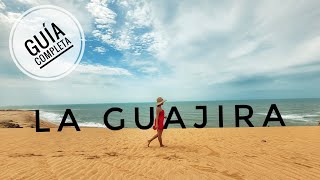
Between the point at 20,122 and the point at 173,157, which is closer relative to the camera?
the point at 173,157

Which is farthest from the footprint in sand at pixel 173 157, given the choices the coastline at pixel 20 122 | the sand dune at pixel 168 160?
the coastline at pixel 20 122

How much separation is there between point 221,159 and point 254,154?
5.00 ft

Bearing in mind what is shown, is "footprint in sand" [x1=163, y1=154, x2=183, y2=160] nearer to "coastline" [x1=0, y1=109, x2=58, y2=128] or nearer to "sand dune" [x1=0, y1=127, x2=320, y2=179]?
"sand dune" [x1=0, y1=127, x2=320, y2=179]

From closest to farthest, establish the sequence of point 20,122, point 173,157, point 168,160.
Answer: point 168,160
point 173,157
point 20,122

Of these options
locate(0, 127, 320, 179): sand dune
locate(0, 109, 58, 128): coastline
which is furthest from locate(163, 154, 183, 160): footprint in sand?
locate(0, 109, 58, 128): coastline

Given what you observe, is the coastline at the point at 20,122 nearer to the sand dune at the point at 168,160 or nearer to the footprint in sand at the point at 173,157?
the sand dune at the point at 168,160

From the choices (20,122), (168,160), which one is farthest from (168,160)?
(20,122)

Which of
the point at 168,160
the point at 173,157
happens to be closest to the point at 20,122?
the point at 173,157

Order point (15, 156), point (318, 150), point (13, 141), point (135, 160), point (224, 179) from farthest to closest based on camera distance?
point (13, 141) < point (318, 150) < point (15, 156) < point (135, 160) < point (224, 179)

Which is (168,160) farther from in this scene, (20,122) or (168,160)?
(20,122)

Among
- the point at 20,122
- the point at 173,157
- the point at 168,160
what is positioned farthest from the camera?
the point at 20,122

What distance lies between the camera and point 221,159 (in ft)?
27.5

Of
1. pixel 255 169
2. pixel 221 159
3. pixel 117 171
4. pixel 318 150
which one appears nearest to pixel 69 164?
pixel 117 171

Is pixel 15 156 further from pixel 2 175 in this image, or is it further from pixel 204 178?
pixel 204 178
